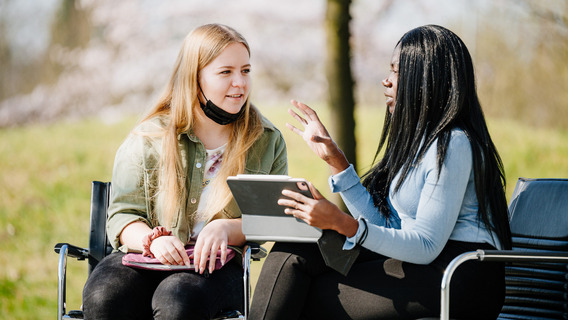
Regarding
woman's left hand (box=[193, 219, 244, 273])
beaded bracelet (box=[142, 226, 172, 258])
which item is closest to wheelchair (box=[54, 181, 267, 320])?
woman's left hand (box=[193, 219, 244, 273])

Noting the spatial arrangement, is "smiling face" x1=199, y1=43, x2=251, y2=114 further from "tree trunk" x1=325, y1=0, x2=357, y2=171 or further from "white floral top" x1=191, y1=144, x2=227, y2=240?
"tree trunk" x1=325, y1=0, x2=357, y2=171

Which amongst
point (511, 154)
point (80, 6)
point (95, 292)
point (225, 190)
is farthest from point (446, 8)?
point (95, 292)

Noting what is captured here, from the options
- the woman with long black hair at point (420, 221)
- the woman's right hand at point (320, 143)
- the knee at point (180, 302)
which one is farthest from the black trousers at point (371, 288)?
the woman's right hand at point (320, 143)

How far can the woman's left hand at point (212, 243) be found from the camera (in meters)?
2.63

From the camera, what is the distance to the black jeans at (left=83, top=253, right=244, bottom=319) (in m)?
2.48

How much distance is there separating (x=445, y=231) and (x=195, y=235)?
1.08m

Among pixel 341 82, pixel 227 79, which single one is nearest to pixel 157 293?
pixel 227 79

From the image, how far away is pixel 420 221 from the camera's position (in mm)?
2328

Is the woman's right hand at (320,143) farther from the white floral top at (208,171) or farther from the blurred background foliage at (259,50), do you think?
the blurred background foliage at (259,50)

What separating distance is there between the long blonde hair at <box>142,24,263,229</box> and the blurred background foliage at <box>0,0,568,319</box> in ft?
14.3

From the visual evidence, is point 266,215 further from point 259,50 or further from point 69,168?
point 259,50

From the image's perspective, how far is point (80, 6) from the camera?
28.0 ft

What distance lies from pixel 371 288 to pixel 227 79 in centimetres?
112

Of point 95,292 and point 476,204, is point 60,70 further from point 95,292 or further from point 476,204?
point 476,204
